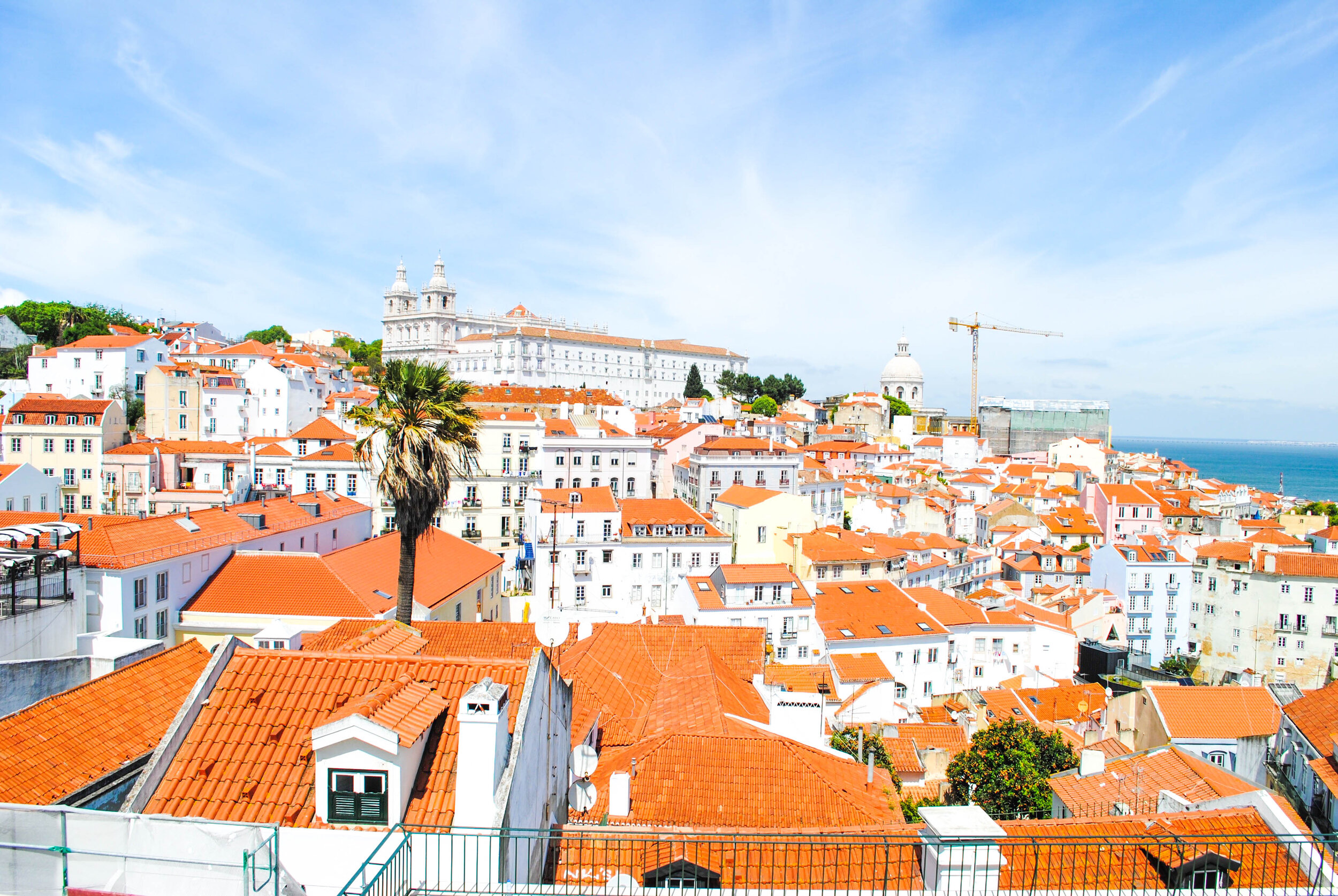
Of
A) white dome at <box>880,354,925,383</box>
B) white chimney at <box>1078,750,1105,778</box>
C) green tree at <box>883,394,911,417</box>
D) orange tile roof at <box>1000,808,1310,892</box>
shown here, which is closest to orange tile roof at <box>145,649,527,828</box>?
orange tile roof at <box>1000,808,1310,892</box>

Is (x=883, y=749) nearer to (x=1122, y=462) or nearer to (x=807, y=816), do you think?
(x=807, y=816)

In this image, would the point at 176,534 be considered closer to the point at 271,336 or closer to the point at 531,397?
the point at 531,397

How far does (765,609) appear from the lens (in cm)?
3862

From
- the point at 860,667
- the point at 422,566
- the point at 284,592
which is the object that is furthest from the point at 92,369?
the point at 860,667

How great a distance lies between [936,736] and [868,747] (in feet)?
17.3

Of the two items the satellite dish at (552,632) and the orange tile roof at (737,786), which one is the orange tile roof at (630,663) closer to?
the orange tile roof at (737,786)

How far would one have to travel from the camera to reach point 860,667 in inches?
1496

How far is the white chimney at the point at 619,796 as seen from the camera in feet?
37.5

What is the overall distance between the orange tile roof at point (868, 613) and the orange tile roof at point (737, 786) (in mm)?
26602

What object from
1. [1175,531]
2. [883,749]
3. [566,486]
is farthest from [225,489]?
[1175,531]

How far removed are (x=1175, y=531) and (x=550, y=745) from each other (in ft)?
274

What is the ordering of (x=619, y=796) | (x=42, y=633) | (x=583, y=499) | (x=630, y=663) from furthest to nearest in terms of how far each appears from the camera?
(x=583, y=499)
(x=630, y=663)
(x=42, y=633)
(x=619, y=796)

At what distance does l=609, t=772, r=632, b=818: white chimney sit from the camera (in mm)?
11438

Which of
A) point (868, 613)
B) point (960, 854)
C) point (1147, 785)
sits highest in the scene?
point (960, 854)
